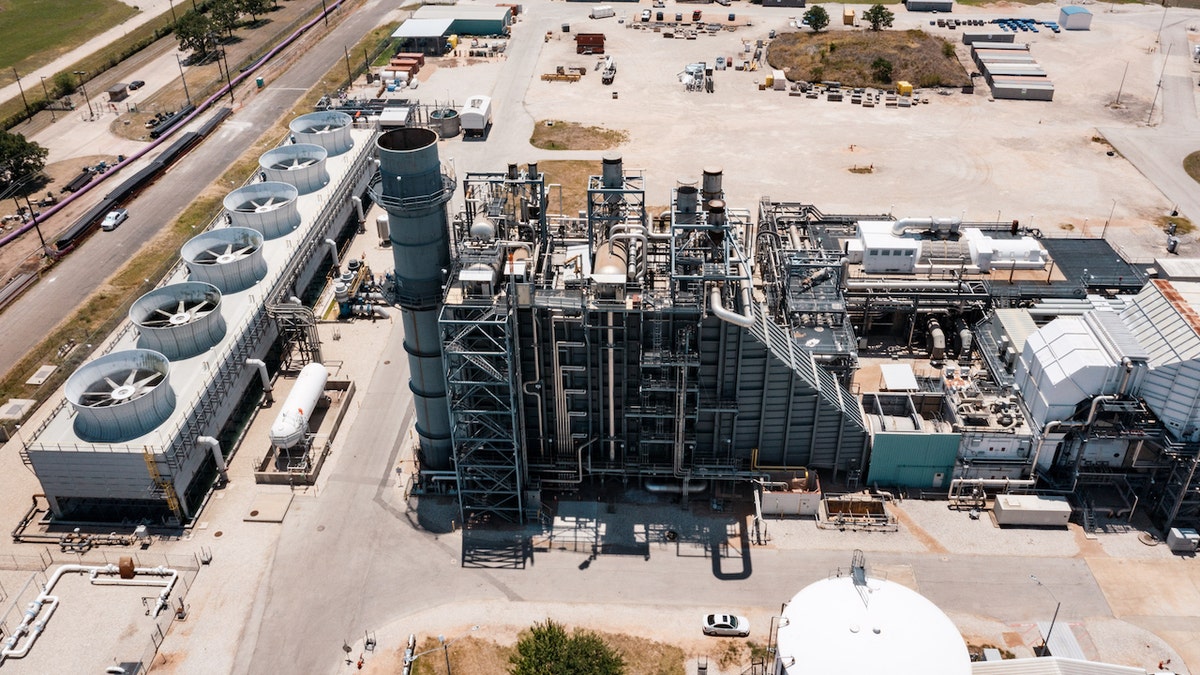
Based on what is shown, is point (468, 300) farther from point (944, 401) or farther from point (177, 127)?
point (177, 127)

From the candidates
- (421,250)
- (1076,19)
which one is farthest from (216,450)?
(1076,19)

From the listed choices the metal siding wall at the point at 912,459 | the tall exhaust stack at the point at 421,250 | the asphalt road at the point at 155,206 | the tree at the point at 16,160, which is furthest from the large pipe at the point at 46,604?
the tree at the point at 16,160

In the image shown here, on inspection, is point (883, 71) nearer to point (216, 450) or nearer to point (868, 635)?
point (868, 635)

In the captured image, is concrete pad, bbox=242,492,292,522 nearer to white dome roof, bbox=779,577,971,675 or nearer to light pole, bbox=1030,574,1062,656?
white dome roof, bbox=779,577,971,675

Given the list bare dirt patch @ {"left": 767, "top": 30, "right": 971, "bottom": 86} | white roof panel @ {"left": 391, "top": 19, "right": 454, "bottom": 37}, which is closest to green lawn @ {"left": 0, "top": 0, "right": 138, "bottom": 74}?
white roof panel @ {"left": 391, "top": 19, "right": 454, "bottom": 37}

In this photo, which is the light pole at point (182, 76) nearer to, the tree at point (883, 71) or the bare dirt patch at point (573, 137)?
the bare dirt patch at point (573, 137)
